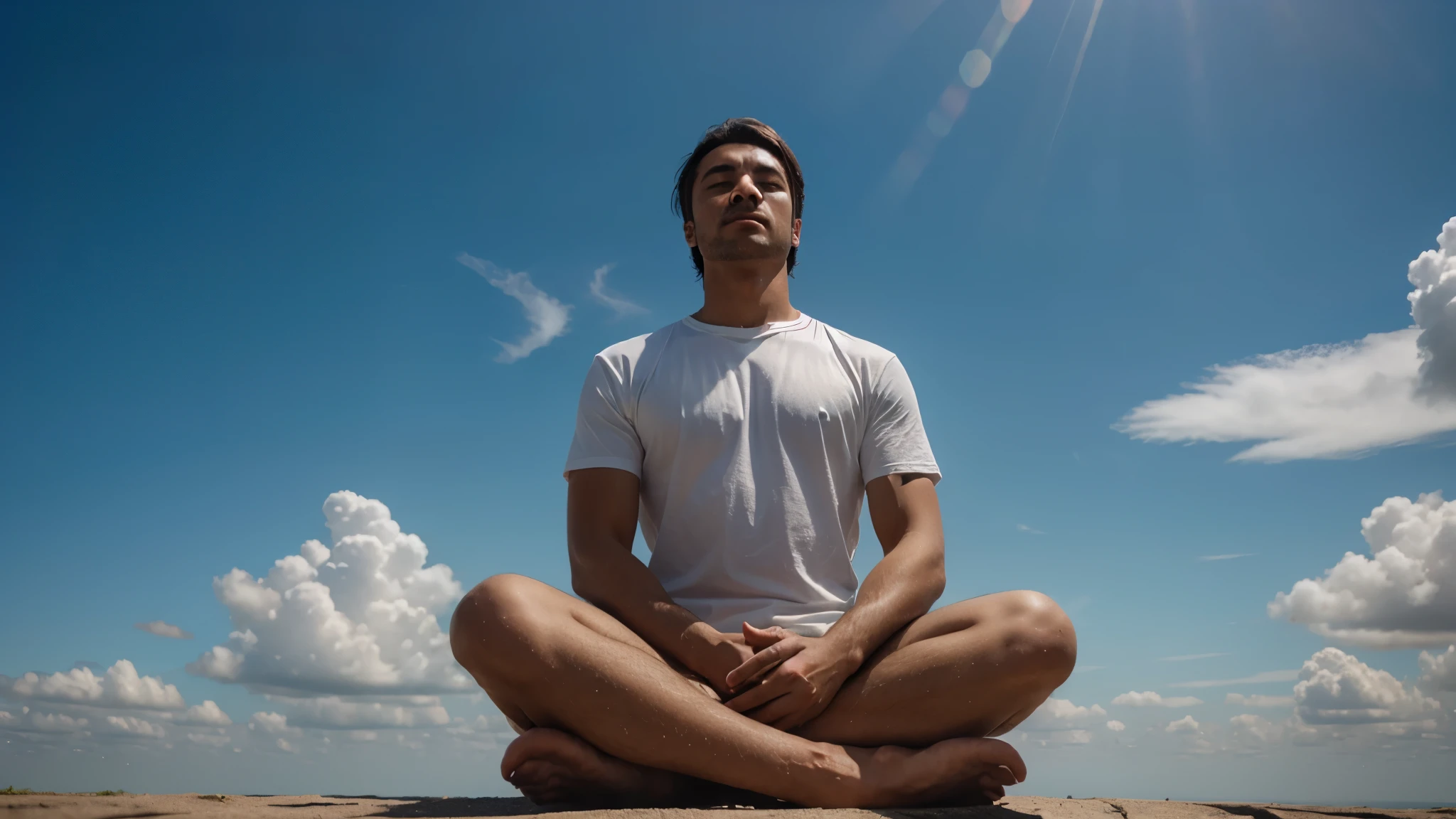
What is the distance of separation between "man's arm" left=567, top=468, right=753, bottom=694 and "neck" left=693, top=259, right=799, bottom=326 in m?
0.87

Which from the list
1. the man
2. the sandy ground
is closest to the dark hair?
the man

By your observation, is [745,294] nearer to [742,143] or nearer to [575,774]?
[742,143]

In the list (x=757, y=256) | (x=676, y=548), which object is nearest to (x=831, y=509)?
(x=676, y=548)

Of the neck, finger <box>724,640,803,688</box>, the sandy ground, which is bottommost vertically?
the sandy ground

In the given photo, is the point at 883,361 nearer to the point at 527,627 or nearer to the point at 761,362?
the point at 761,362

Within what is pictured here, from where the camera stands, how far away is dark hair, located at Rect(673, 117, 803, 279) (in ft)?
13.7

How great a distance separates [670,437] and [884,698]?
1223 mm

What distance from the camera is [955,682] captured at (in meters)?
2.91

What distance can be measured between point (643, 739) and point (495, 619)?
0.57 m

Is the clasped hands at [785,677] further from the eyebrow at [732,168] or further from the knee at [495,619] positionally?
the eyebrow at [732,168]

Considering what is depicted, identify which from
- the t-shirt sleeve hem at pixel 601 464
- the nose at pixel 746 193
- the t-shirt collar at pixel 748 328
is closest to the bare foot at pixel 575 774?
the t-shirt sleeve hem at pixel 601 464

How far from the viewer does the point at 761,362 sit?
3.68m

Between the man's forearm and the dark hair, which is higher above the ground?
the dark hair

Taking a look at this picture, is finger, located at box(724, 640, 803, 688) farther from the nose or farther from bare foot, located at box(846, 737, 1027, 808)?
the nose
